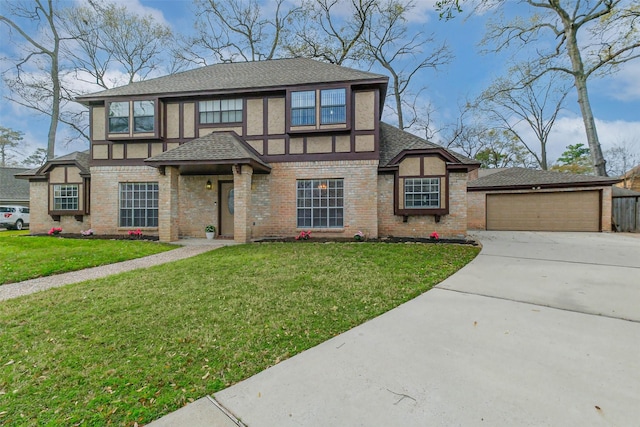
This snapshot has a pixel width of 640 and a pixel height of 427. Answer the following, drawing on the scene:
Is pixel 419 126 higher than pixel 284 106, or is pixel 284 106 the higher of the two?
pixel 419 126

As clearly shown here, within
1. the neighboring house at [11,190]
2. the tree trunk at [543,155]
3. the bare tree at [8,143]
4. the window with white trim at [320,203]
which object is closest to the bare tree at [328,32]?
the window with white trim at [320,203]

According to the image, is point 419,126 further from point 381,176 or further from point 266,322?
point 266,322

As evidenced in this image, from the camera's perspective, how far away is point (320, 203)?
32.9ft

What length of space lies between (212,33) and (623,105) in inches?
1267

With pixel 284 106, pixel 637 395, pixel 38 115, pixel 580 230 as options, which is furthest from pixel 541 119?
pixel 38 115

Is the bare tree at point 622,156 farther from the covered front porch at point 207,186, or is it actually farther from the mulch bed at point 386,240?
the covered front porch at point 207,186

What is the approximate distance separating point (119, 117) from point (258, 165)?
611 cm

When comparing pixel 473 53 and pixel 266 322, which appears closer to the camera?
pixel 266 322

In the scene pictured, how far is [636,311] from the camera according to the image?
128 inches

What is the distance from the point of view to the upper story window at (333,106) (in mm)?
9431

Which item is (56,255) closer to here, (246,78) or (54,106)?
(246,78)

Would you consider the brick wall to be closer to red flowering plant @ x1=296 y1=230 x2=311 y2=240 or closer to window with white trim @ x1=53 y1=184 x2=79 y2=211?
red flowering plant @ x1=296 y1=230 x2=311 y2=240

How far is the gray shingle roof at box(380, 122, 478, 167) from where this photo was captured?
975 cm

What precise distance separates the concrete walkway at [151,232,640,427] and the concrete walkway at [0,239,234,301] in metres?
4.79
